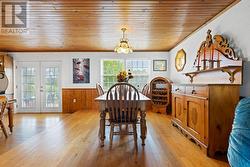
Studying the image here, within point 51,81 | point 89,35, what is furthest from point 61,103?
point 89,35

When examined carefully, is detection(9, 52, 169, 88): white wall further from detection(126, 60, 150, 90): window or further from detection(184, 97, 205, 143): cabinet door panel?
detection(184, 97, 205, 143): cabinet door panel

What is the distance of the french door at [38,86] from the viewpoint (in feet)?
27.2

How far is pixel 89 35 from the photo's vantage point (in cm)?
557

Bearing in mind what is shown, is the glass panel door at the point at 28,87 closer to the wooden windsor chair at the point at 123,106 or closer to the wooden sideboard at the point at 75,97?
the wooden sideboard at the point at 75,97

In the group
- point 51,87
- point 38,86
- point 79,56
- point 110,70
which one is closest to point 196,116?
point 110,70

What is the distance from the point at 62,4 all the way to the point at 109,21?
1.13 meters

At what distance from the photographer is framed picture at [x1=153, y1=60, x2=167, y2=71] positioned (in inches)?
328

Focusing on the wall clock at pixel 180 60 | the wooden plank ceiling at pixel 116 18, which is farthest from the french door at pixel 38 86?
the wall clock at pixel 180 60

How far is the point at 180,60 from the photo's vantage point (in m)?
6.62

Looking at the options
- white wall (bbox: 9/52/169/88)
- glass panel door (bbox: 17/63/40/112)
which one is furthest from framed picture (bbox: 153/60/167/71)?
glass panel door (bbox: 17/63/40/112)

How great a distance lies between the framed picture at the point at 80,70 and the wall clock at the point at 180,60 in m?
3.28

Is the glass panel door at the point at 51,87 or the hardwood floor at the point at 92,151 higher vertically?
the glass panel door at the point at 51,87

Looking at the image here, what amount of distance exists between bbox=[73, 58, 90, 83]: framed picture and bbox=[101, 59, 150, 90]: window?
597 millimetres

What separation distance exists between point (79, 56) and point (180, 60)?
12.3 ft
